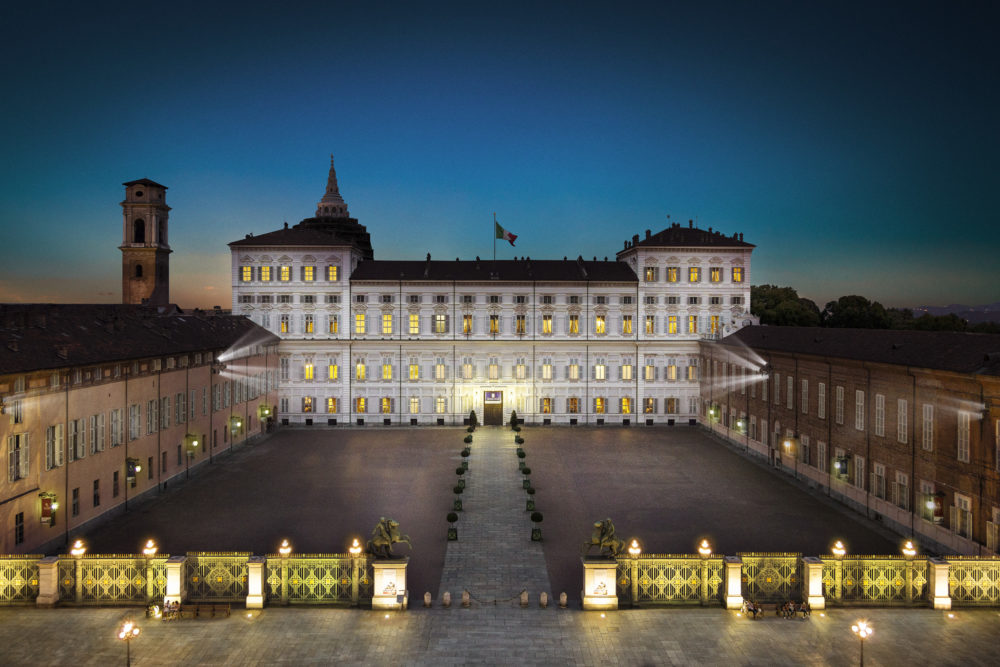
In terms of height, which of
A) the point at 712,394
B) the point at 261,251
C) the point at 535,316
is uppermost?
the point at 261,251

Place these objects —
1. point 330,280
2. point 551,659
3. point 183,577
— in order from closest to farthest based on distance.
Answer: point 551,659, point 183,577, point 330,280

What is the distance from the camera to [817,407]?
36.1 metres

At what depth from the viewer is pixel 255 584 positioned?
1905cm

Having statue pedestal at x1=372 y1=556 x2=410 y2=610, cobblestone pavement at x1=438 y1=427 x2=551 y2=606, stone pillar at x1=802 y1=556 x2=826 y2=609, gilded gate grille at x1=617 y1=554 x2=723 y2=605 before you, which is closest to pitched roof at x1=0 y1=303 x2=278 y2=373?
statue pedestal at x1=372 y1=556 x2=410 y2=610

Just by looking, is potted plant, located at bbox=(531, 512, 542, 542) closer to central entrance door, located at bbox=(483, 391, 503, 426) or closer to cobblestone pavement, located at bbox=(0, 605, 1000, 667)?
cobblestone pavement, located at bbox=(0, 605, 1000, 667)

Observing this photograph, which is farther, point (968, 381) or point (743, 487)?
point (743, 487)

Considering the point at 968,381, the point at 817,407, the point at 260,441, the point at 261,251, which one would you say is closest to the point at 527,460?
the point at 817,407

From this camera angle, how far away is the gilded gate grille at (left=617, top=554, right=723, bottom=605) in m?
19.4

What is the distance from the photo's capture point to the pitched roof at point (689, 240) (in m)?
57.1

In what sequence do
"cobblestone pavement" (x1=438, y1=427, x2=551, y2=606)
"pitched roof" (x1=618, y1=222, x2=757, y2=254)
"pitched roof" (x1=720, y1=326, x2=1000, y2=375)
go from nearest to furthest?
"cobblestone pavement" (x1=438, y1=427, x2=551, y2=606) < "pitched roof" (x1=720, y1=326, x2=1000, y2=375) < "pitched roof" (x1=618, y1=222, x2=757, y2=254)

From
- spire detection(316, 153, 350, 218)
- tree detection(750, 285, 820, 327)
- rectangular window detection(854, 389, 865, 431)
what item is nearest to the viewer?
rectangular window detection(854, 389, 865, 431)

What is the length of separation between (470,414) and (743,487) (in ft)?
90.4

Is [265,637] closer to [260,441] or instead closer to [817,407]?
[817,407]

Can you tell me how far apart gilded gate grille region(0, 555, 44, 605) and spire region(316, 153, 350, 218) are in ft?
243
